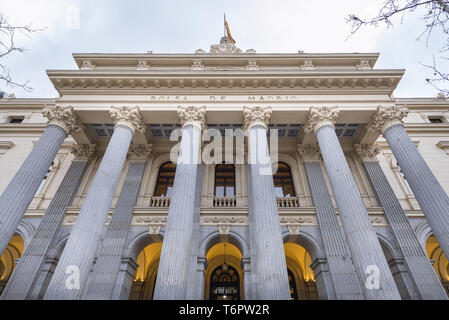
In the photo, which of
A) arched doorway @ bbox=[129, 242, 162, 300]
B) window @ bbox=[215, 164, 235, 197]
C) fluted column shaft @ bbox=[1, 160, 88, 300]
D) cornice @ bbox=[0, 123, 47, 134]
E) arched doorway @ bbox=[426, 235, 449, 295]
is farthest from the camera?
cornice @ bbox=[0, 123, 47, 134]

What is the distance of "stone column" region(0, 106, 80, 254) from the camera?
8.45 metres

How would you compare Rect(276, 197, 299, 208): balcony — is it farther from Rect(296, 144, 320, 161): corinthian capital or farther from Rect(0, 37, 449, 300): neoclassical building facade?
Rect(296, 144, 320, 161): corinthian capital

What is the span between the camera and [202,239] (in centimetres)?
1127

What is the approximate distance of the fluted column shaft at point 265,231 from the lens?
697 centimetres

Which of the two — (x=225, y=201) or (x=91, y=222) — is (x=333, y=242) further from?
(x=91, y=222)

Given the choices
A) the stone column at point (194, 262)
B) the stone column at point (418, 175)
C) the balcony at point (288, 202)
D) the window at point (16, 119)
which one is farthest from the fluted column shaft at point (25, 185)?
the stone column at point (418, 175)

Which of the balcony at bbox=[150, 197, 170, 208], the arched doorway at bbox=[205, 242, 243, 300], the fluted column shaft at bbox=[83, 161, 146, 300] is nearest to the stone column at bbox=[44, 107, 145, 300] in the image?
the fluted column shaft at bbox=[83, 161, 146, 300]

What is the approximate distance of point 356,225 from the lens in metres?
8.13

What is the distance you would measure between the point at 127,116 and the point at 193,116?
3.18 metres

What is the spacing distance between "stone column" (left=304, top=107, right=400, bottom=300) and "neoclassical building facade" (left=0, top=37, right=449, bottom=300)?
1.8 inches

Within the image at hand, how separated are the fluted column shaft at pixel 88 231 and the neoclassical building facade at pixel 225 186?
50mm

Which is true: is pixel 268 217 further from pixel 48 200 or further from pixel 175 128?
pixel 48 200

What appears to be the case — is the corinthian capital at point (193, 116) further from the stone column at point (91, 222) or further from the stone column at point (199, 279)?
Answer: the stone column at point (199, 279)

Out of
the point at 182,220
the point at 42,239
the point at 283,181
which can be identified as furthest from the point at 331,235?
the point at 42,239
